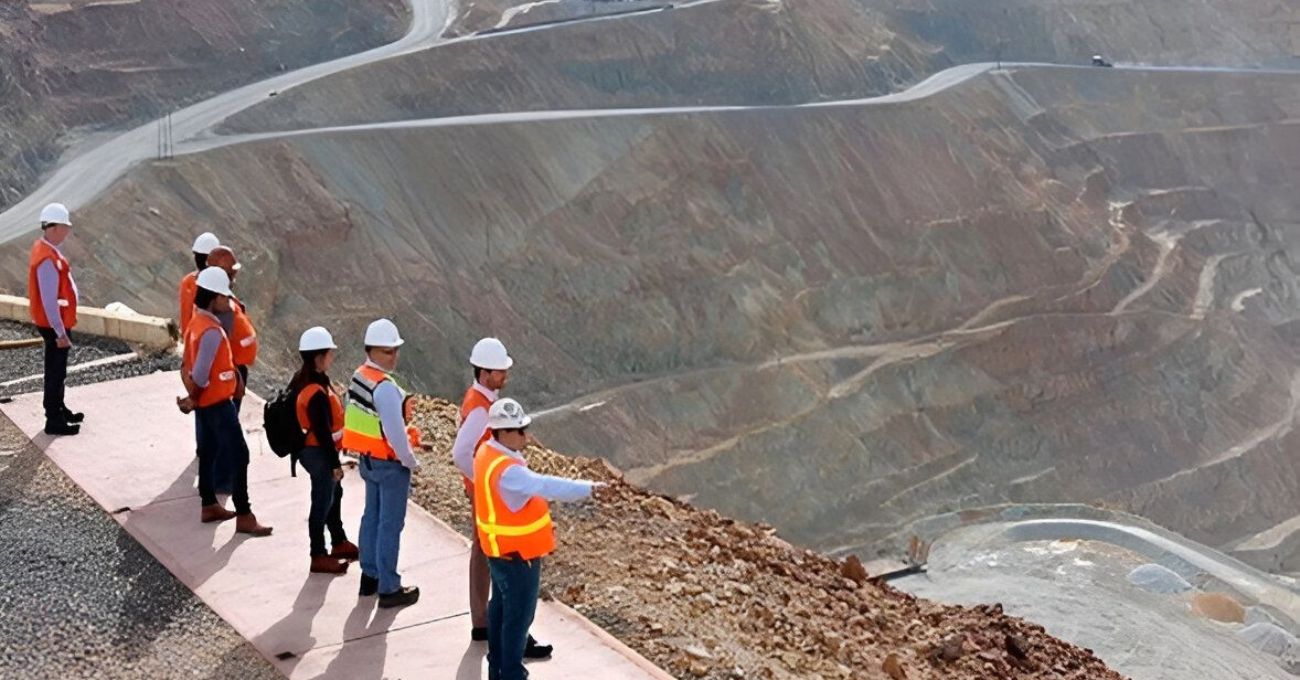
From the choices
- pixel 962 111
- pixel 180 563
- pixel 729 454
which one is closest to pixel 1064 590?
pixel 180 563

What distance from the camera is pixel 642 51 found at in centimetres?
5309

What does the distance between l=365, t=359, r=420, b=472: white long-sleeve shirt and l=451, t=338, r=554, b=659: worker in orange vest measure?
0.38 metres

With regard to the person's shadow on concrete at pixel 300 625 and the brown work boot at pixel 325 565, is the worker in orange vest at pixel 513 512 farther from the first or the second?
the brown work boot at pixel 325 565

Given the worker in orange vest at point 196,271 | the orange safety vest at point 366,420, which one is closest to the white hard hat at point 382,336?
the orange safety vest at point 366,420

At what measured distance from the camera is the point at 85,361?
48.0ft

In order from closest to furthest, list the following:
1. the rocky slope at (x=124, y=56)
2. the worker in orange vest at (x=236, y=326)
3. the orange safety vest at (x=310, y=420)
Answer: the orange safety vest at (x=310, y=420) → the worker in orange vest at (x=236, y=326) → the rocky slope at (x=124, y=56)

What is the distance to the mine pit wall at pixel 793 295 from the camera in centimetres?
3662

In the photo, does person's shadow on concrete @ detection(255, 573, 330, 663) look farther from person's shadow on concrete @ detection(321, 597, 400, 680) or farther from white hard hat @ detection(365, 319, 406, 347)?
white hard hat @ detection(365, 319, 406, 347)

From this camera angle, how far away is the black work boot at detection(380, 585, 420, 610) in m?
8.99

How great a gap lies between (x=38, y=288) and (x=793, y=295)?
A: 35363mm

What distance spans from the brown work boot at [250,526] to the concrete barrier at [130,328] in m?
5.32

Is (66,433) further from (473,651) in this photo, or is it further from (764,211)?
(764,211)

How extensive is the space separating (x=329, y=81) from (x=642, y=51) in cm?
1339

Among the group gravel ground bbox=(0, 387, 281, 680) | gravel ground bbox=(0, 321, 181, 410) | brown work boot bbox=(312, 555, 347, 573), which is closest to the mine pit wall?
gravel ground bbox=(0, 321, 181, 410)
